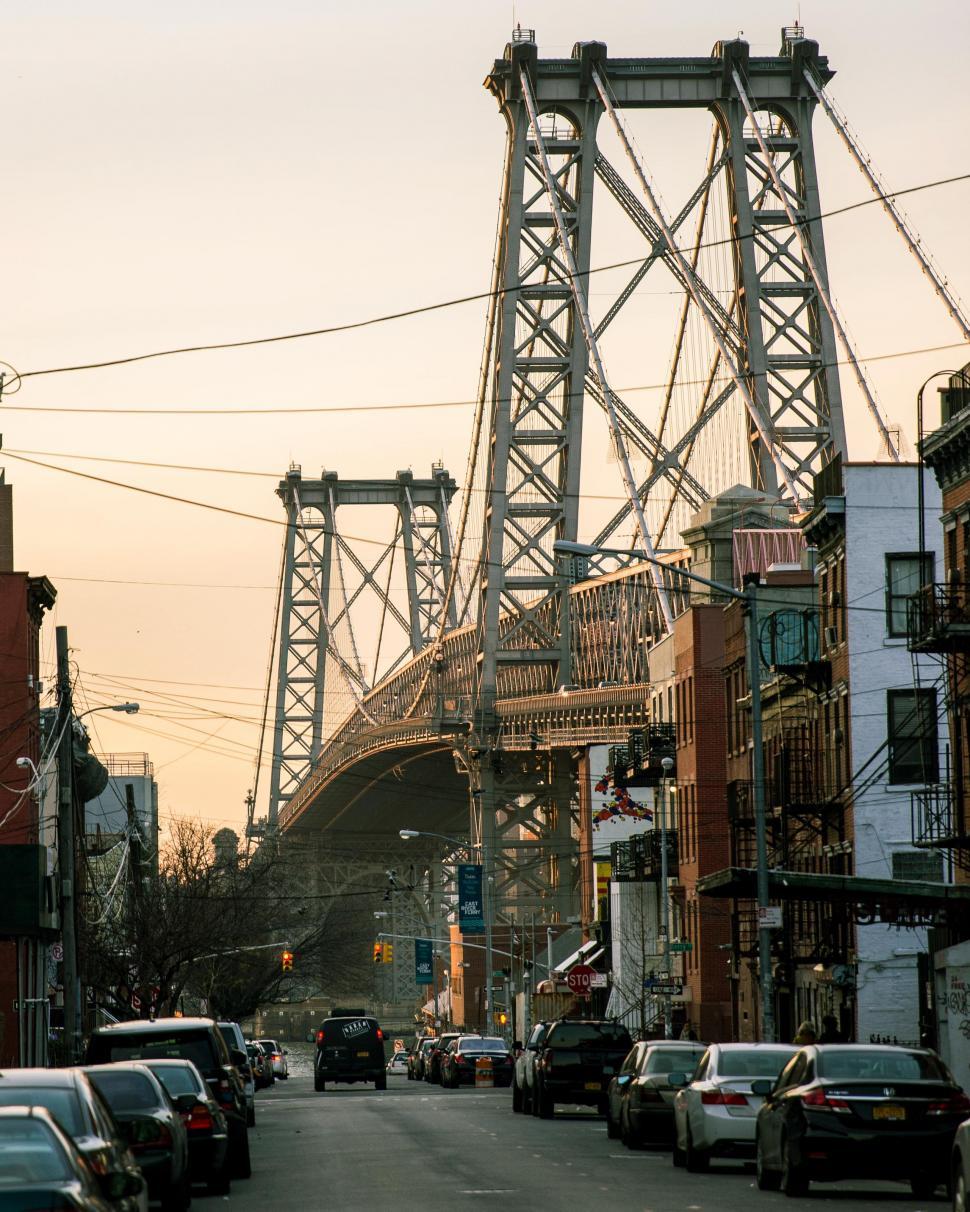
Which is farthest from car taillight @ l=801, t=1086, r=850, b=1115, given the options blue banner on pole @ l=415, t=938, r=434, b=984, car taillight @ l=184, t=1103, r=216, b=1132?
blue banner on pole @ l=415, t=938, r=434, b=984

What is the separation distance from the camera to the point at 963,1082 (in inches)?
1451

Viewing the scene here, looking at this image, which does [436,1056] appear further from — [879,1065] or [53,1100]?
[53,1100]

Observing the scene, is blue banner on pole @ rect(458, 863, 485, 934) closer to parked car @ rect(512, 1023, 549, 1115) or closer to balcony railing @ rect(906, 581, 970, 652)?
parked car @ rect(512, 1023, 549, 1115)

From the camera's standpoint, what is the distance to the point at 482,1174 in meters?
24.4

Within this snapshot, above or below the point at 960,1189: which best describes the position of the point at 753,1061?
above

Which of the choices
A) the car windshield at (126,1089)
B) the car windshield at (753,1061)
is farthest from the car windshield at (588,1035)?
the car windshield at (126,1089)

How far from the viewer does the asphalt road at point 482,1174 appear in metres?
20.7

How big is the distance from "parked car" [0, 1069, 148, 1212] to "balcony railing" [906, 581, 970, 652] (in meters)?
23.8

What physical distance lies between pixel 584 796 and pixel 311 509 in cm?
6580

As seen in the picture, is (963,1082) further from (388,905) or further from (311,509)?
(311,509)

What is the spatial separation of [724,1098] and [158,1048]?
578 centimetres

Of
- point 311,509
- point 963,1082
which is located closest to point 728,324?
point 963,1082

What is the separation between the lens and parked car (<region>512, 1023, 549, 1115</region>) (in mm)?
40244

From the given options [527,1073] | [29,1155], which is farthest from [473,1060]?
[29,1155]
